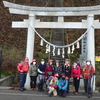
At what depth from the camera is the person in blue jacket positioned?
5340mm

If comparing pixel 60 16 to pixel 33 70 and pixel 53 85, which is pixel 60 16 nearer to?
pixel 33 70

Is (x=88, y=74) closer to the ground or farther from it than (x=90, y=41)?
closer to the ground

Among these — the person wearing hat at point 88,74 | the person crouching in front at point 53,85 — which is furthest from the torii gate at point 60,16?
the person crouching in front at point 53,85

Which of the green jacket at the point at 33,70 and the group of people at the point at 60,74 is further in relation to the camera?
the green jacket at the point at 33,70

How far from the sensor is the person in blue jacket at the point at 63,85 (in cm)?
534

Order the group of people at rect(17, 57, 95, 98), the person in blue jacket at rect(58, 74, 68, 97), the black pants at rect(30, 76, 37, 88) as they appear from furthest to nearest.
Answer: the black pants at rect(30, 76, 37, 88) < the group of people at rect(17, 57, 95, 98) < the person in blue jacket at rect(58, 74, 68, 97)

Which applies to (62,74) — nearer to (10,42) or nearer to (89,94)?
(89,94)

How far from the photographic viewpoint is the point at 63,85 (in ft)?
17.6

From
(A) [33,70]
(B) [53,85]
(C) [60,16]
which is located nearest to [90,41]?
(C) [60,16]

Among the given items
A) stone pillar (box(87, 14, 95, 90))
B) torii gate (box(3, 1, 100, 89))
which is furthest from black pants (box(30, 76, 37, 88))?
stone pillar (box(87, 14, 95, 90))

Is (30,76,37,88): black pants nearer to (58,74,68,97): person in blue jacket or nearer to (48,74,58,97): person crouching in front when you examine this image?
(48,74,58,97): person crouching in front

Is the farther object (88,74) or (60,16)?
(60,16)

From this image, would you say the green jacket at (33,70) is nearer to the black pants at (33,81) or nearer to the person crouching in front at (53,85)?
the black pants at (33,81)

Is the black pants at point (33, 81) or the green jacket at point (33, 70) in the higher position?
Answer: the green jacket at point (33, 70)
